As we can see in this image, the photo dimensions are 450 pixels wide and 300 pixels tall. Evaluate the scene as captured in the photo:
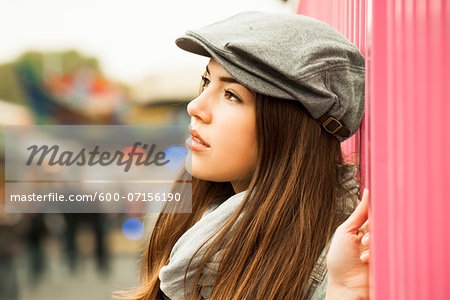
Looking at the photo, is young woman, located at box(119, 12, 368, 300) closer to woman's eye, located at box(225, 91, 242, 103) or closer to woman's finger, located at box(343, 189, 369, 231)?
woman's eye, located at box(225, 91, 242, 103)

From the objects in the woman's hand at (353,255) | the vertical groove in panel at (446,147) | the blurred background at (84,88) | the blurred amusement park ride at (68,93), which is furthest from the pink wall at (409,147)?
the blurred amusement park ride at (68,93)

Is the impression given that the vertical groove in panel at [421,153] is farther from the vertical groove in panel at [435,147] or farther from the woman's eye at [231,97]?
the woman's eye at [231,97]

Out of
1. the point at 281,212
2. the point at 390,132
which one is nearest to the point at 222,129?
the point at 281,212

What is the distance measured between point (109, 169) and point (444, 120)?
3.70 metres

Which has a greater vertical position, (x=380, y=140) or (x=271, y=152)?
(x=380, y=140)

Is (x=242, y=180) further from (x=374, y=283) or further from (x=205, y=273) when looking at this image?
(x=374, y=283)

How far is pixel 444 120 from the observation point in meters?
0.56

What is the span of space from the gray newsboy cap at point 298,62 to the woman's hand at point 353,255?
→ 26 centimetres

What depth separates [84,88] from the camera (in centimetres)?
961

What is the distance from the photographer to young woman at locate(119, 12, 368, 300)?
3.17 ft

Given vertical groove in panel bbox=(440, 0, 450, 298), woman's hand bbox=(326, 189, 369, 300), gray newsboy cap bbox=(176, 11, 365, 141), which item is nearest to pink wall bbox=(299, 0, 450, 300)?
vertical groove in panel bbox=(440, 0, 450, 298)

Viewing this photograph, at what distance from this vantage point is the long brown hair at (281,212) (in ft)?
3.23

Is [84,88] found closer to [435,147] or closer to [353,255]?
[353,255]

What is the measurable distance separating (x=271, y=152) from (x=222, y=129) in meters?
0.11
